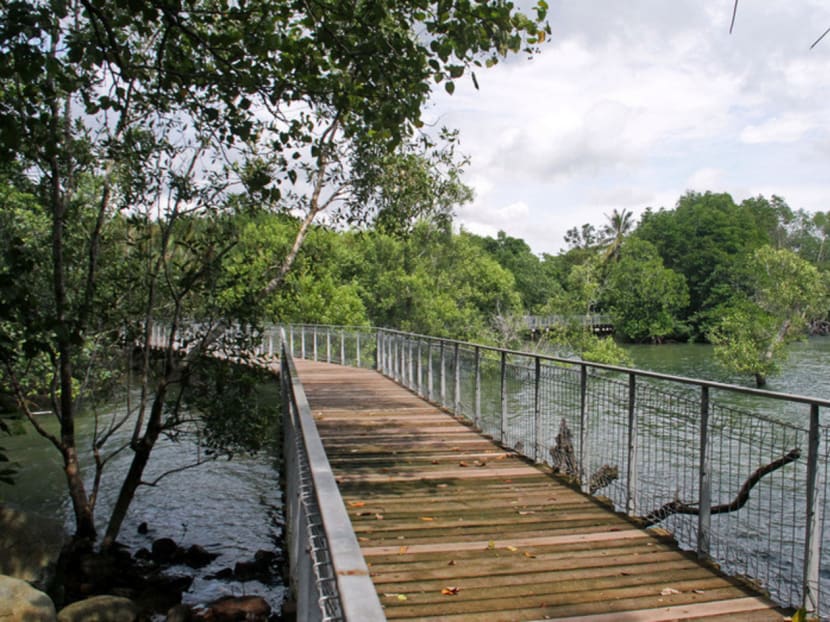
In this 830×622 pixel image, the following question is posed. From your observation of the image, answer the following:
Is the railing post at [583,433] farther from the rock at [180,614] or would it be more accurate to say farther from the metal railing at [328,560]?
the rock at [180,614]

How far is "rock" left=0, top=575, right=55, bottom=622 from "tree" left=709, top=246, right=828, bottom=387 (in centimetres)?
3959

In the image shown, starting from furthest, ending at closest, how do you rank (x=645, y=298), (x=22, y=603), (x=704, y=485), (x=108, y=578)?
(x=645, y=298) → (x=108, y=578) → (x=22, y=603) → (x=704, y=485)

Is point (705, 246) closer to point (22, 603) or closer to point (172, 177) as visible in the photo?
point (172, 177)

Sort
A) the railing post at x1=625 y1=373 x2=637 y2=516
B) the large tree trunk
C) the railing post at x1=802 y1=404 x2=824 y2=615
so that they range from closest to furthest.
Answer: the railing post at x1=802 y1=404 x2=824 y2=615 → the railing post at x1=625 y1=373 x2=637 y2=516 → the large tree trunk

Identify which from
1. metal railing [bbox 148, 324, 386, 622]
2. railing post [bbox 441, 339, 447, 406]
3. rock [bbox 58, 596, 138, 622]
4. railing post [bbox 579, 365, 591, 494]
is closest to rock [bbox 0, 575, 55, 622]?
rock [bbox 58, 596, 138, 622]

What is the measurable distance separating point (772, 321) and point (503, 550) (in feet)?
145

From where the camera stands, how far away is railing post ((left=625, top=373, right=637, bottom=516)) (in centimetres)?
643

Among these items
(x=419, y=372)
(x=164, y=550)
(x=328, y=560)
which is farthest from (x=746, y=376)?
(x=328, y=560)

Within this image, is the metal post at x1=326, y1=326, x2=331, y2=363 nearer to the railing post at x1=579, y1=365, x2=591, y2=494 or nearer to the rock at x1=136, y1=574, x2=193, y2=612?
the rock at x1=136, y1=574, x2=193, y2=612

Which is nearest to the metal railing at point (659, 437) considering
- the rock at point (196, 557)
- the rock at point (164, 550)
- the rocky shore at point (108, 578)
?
the rocky shore at point (108, 578)

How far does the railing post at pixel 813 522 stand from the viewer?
4.41m

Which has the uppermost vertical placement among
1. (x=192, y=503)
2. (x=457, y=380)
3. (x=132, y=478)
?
(x=457, y=380)

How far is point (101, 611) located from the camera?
8.42 m

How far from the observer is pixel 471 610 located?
4.43 metres
